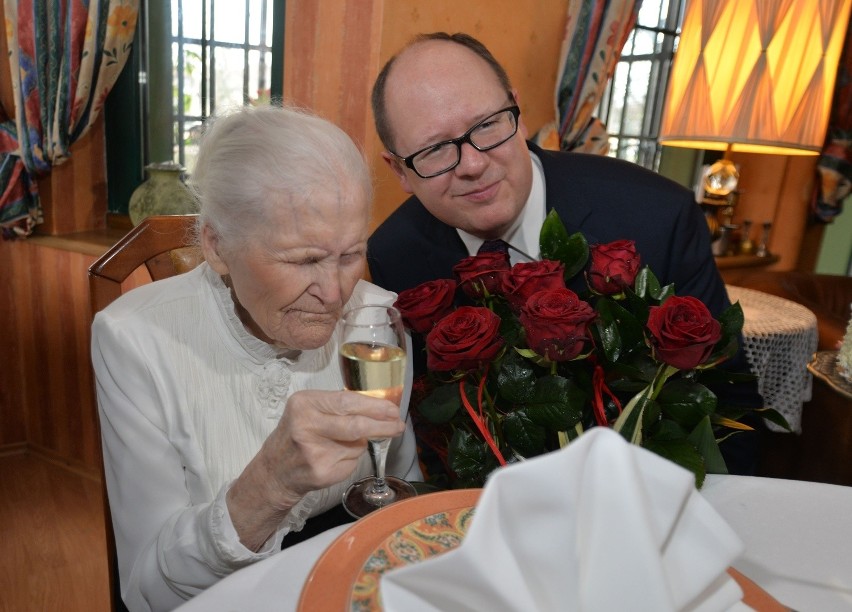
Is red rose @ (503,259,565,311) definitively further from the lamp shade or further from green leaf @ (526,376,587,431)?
the lamp shade

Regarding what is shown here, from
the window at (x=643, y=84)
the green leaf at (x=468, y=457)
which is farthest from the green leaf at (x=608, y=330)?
the window at (x=643, y=84)

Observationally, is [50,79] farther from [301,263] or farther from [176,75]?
[301,263]

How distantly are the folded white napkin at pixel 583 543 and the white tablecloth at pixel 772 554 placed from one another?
10.2 inches

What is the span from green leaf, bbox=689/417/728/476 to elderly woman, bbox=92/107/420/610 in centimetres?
41

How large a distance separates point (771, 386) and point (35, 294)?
3.18m

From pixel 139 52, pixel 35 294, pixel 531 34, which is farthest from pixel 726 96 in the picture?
pixel 35 294

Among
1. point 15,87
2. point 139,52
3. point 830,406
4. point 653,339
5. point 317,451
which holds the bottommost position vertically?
point 830,406

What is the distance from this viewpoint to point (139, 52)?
3.01 m

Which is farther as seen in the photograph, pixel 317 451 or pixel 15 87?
pixel 15 87

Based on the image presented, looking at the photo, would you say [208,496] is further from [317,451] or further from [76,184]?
[76,184]

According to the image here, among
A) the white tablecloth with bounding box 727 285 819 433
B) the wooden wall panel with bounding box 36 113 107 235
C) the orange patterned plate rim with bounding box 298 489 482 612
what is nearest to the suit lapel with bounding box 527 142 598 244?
the orange patterned plate rim with bounding box 298 489 482 612

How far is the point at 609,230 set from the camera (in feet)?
5.61

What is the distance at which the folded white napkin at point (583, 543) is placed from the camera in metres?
0.47

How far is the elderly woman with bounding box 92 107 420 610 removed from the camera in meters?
1.02
